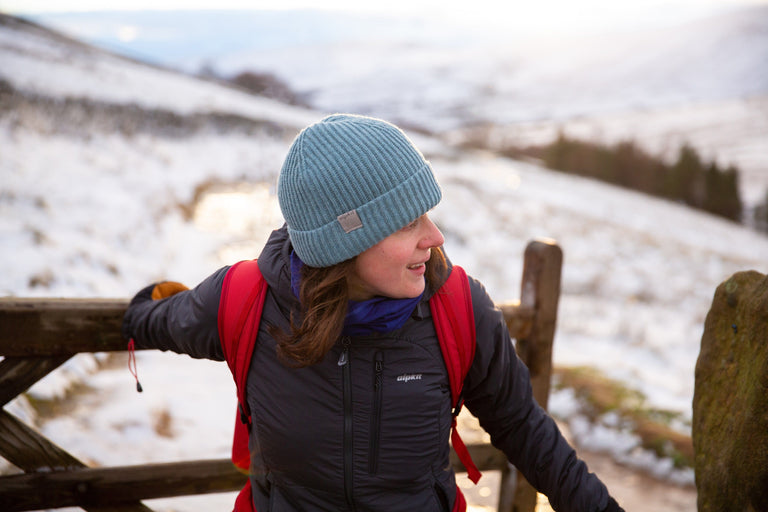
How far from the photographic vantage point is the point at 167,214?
8.20m

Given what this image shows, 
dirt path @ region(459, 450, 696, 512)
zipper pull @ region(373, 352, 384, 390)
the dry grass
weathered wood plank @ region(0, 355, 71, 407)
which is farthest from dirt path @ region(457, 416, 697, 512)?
weathered wood plank @ region(0, 355, 71, 407)

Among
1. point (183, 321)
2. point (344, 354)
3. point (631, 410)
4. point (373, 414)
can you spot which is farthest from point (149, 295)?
point (631, 410)

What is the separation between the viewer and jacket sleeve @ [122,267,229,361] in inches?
64.4

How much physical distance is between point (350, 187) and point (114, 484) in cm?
145

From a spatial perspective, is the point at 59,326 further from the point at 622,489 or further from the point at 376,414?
the point at 622,489

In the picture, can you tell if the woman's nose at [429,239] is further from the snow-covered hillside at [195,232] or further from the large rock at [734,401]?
the snow-covered hillside at [195,232]

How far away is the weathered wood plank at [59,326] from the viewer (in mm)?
1832

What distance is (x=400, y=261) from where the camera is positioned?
1.53m

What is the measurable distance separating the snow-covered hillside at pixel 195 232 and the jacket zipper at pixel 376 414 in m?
1.26

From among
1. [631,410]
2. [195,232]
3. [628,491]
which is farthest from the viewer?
[195,232]

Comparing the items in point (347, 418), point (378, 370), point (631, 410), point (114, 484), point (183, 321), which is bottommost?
point (631, 410)

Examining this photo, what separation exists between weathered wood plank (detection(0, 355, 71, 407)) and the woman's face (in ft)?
3.69

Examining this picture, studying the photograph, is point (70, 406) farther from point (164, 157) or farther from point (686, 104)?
point (686, 104)

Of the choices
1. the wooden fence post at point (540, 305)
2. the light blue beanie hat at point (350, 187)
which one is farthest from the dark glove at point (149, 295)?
the wooden fence post at point (540, 305)
